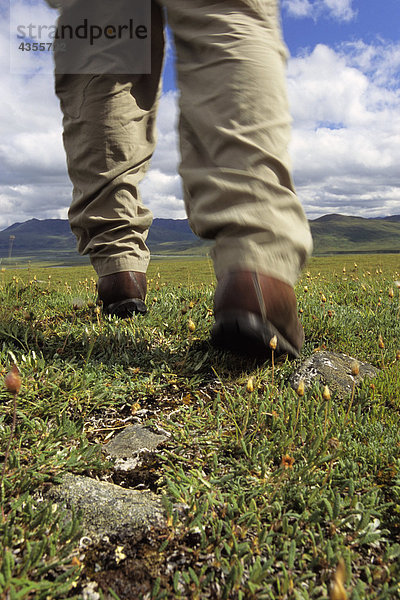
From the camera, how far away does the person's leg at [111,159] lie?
11.7ft

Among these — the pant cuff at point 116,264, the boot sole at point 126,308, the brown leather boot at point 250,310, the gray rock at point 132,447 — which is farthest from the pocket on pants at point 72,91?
the gray rock at point 132,447

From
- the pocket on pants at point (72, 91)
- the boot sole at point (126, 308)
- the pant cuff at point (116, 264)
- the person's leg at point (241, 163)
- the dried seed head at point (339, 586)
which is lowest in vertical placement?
the boot sole at point (126, 308)

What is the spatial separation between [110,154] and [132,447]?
8.35ft

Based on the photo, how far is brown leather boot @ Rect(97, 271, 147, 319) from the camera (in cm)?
386

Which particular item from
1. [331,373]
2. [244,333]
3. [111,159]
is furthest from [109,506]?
[111,159]

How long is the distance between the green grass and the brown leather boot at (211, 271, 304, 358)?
300mm

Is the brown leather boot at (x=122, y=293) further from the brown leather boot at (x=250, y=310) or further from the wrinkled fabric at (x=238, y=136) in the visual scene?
the brown leather boot at (x=250, y=310)

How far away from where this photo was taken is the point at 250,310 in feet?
7.20

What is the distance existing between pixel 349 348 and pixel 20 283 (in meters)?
4.55

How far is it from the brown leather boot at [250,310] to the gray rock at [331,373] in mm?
503

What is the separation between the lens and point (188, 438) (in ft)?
7.09

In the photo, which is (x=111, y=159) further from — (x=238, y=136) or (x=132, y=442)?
(x=132, y=442)

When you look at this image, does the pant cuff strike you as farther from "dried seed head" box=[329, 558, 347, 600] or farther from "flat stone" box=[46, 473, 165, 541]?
"dried seed head" box=[329, 558, 347, 600]

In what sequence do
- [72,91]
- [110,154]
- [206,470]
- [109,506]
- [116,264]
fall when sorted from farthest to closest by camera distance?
[116,264] < [110,154] < [72,91] < [206,470] < [109,506]
